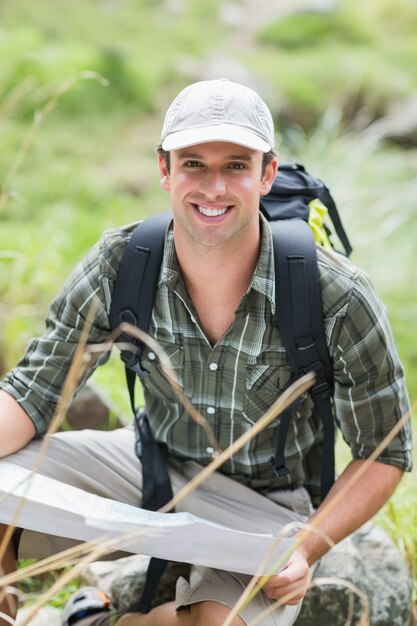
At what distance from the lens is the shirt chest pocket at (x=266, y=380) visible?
231cm

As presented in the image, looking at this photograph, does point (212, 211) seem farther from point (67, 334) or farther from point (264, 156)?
point (67, 334)

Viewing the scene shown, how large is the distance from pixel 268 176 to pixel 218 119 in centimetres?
25

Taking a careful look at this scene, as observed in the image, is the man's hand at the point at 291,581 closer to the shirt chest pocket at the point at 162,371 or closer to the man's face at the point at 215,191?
the shirt chest pocket at the point at 162,371

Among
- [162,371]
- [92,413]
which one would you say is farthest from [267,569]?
[92,413]

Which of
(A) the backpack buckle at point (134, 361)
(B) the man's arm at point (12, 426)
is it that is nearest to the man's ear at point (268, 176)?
(A) the backpack buckle at point (134, 361)

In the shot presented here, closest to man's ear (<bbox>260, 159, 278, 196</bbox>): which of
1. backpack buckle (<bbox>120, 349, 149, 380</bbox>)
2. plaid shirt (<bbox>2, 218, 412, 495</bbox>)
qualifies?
plaid shirt (<bbox>2, 218, 412, 495</bbox>)

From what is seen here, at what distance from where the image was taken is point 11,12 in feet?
31.6

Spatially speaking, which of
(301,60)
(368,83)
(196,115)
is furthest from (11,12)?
(196,115)

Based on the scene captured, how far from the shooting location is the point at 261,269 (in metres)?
2.27

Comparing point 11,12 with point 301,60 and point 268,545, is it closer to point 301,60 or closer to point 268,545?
point 301,60

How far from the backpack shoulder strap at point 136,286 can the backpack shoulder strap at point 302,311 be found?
318mm

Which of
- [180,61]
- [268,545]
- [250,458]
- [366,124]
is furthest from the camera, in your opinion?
[180,61]

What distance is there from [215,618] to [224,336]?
2.22 feet

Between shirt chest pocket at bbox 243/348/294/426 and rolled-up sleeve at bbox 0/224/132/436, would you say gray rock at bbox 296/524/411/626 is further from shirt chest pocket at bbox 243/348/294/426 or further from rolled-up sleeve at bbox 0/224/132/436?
rolled-up sleeve at bbox 0/224/132/436
